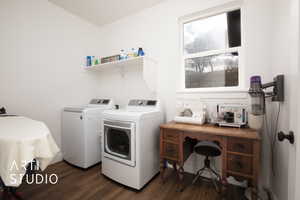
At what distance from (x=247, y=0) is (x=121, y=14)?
6.68 ft

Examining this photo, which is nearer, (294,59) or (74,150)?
(294,59)

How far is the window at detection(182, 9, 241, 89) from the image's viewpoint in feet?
6.02

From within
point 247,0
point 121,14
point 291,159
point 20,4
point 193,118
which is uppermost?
point 121,14

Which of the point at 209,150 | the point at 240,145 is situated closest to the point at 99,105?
the point at 209,150

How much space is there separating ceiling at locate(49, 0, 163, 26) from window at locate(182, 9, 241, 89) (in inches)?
34.5

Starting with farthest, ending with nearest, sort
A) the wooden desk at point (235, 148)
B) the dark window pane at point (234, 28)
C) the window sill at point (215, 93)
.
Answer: the dark window pane at point (234, 28) < the window sill at point (215, 93) < the wooden desk at point (235, 148)

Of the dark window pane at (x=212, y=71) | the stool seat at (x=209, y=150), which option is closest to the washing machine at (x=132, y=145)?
the stool seat at (x=209, y=150)

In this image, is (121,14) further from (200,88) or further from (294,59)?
(294,59)

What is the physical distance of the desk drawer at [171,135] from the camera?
1588 mm

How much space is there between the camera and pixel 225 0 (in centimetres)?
177

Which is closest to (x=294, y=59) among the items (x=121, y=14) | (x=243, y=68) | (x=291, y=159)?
(x=291, y=159)

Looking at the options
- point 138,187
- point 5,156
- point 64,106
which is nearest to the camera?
point 5,156

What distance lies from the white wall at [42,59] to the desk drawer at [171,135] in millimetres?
1935

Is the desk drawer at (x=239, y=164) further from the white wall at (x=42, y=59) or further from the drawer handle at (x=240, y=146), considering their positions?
the white wall at (x=42, y=59)
